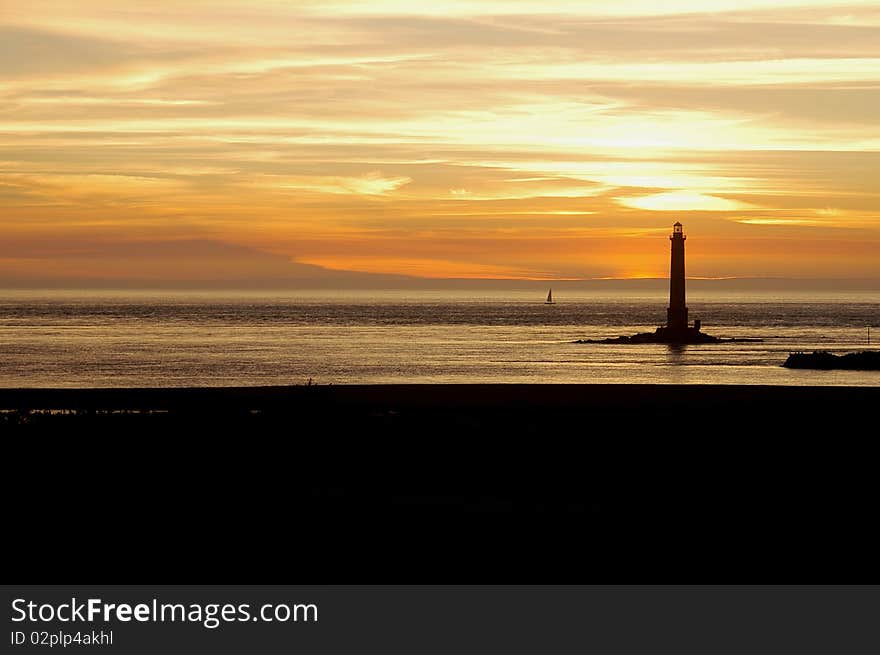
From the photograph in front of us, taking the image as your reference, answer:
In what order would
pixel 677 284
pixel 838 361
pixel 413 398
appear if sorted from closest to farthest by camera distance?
pixel 413 398 < pixel 838 361 < pixel 677 284

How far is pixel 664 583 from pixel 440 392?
1876cm

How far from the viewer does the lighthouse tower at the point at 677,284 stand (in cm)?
7744

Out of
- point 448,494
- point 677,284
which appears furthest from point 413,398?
point 677,284

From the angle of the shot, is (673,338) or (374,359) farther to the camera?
(673,338)

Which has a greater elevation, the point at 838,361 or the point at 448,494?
the point at 448,494

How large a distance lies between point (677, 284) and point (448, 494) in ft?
228

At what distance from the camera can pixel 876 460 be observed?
1458cm

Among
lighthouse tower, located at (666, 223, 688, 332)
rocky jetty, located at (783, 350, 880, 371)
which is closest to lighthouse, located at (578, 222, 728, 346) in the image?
lighthouse tower, located at (666, 223, 688, 332)

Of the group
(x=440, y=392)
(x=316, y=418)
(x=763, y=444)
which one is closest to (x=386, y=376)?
(x=440, y=392)

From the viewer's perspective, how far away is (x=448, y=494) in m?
12.5

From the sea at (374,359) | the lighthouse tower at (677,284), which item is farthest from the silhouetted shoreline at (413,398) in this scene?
the lighthouse tower at (677,284)

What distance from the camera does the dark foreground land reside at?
31.1 feet

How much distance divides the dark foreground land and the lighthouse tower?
57274 mm

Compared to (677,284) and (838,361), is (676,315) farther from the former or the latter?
(838,361)
